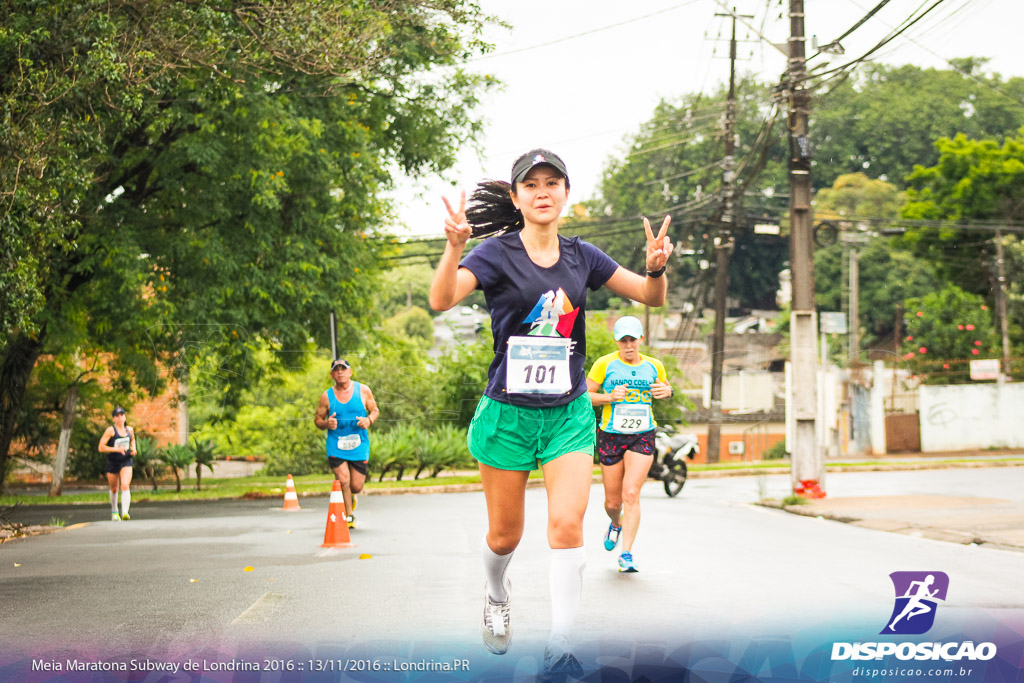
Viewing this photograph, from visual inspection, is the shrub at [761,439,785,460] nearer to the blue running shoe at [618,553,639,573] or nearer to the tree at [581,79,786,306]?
the tree at [581,79,786,306]

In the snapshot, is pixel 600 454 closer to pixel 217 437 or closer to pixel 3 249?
pixel 3 249

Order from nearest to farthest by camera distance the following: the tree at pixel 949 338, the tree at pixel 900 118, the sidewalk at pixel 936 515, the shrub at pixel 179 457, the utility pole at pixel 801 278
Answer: the sidewalk at pixel 936 515
the utility pole at pixel 801 278
the shrub at pixel 179 457
the tree at pixel 949 338
the tree at pixel 900 118

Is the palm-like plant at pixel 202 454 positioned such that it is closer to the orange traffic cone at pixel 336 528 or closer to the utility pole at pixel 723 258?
the orange traffic cone at pixel 336 528

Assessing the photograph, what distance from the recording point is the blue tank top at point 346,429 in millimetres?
12570

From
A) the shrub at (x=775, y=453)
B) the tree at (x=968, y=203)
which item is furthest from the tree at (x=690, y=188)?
the shrub at (x=775, y=453)

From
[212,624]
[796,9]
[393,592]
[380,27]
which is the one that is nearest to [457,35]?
[380,27]

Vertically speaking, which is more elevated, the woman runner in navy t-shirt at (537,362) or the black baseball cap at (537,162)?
the black baseball cap at (537,162)

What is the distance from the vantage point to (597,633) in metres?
6.05

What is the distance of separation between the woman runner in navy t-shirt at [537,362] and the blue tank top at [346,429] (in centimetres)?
759

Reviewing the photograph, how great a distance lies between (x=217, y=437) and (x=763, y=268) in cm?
4616

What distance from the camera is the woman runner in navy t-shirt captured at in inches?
191

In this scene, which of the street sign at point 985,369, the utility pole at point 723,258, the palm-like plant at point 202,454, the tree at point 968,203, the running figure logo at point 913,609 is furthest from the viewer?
A: the tree at point 968,203

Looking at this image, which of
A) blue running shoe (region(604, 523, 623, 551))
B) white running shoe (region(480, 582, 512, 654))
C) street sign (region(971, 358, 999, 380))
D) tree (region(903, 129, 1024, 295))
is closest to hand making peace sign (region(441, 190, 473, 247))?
white running shoe (region(480, 582, 512, 654))

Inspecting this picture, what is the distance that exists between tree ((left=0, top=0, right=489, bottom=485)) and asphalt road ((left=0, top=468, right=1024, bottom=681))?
301cm
